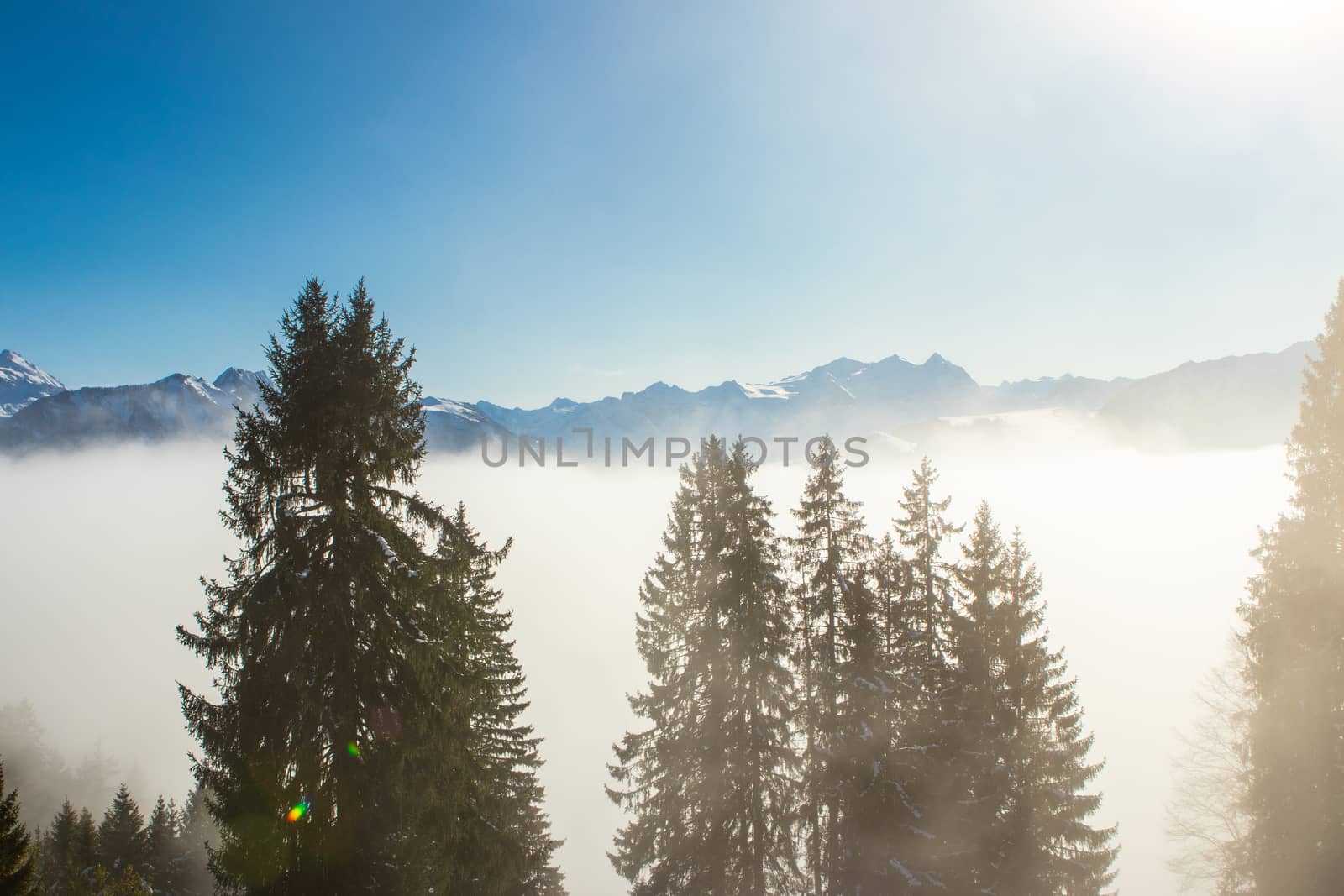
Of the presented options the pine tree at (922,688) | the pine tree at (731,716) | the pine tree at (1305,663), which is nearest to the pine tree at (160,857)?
the pine tree at (731,716)

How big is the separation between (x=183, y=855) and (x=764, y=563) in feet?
195

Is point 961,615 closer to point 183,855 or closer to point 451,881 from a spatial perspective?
point 451,881

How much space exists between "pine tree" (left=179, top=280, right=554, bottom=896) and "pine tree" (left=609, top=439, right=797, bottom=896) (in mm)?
7534

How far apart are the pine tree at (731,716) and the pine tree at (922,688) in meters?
3.03

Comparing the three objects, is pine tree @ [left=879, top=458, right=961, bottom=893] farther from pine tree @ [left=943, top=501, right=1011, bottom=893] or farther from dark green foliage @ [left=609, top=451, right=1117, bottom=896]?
pine tree @ [left=943, top=501, right=1011, bottom=893]

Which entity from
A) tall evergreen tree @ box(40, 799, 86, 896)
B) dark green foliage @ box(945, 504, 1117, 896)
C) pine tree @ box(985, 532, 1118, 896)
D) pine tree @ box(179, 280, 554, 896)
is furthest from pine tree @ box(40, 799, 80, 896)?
pine tree @ box(985, 532, 1118, 896)

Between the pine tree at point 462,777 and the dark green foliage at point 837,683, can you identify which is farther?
the dark green foliage at point 837,683

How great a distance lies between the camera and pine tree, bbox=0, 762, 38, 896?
15727 mm

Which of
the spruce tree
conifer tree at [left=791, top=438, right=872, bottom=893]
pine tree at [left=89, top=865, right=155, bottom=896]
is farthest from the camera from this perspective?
the spruce tree

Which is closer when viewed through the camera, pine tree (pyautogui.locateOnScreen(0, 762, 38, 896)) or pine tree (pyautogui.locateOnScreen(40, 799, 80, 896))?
pine tree (pyautogui.locateOnScreen(0, 762, 38, 896))

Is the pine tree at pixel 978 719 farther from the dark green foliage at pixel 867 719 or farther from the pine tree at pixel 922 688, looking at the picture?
the pine tree at pixel 922 688

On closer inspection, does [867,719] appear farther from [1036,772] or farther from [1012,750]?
[1036,772]

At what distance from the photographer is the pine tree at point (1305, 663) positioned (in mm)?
15070

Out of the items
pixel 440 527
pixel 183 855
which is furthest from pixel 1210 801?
pixel 183 855
